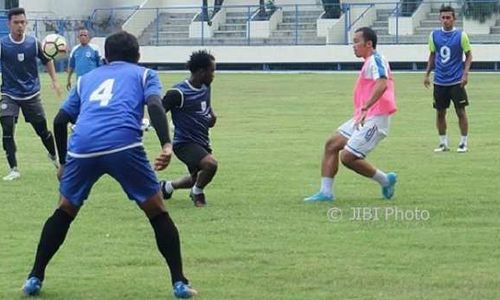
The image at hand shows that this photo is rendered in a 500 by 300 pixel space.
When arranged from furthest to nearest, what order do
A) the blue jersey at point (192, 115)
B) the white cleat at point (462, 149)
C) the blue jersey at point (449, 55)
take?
the blue jersey at point (449, 55), the white cleat at point (462, 149), the blue jersey at point (192, 115)

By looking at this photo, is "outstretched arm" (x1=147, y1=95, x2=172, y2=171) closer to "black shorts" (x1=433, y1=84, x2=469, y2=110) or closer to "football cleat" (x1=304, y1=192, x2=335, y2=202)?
"football cleat" (x1=304, y1=192, x2=335, y2=202)

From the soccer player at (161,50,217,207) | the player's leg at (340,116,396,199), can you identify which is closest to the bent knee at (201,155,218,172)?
the soccer player at (161,50,217,207)

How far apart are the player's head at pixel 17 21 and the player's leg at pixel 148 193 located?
7.61m

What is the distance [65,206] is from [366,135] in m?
5.11

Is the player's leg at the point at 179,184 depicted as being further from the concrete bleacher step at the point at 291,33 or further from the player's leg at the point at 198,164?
the concrete bleacher step at the point at 291,33

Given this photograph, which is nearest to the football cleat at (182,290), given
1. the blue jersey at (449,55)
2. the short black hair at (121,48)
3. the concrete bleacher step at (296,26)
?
the short black hair at (121,48)

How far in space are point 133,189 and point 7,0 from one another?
187 ft

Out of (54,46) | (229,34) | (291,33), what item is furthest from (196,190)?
(229,34)

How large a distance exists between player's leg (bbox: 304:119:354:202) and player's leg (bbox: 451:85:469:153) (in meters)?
5.63

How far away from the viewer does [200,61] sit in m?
12.6

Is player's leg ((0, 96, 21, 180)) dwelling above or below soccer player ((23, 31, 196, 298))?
below

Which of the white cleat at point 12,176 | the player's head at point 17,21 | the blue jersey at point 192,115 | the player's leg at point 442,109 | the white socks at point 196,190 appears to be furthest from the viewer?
the player's leg at point 442,109

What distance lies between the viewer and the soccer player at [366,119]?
12891 mm

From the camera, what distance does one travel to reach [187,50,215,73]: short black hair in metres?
12.6
